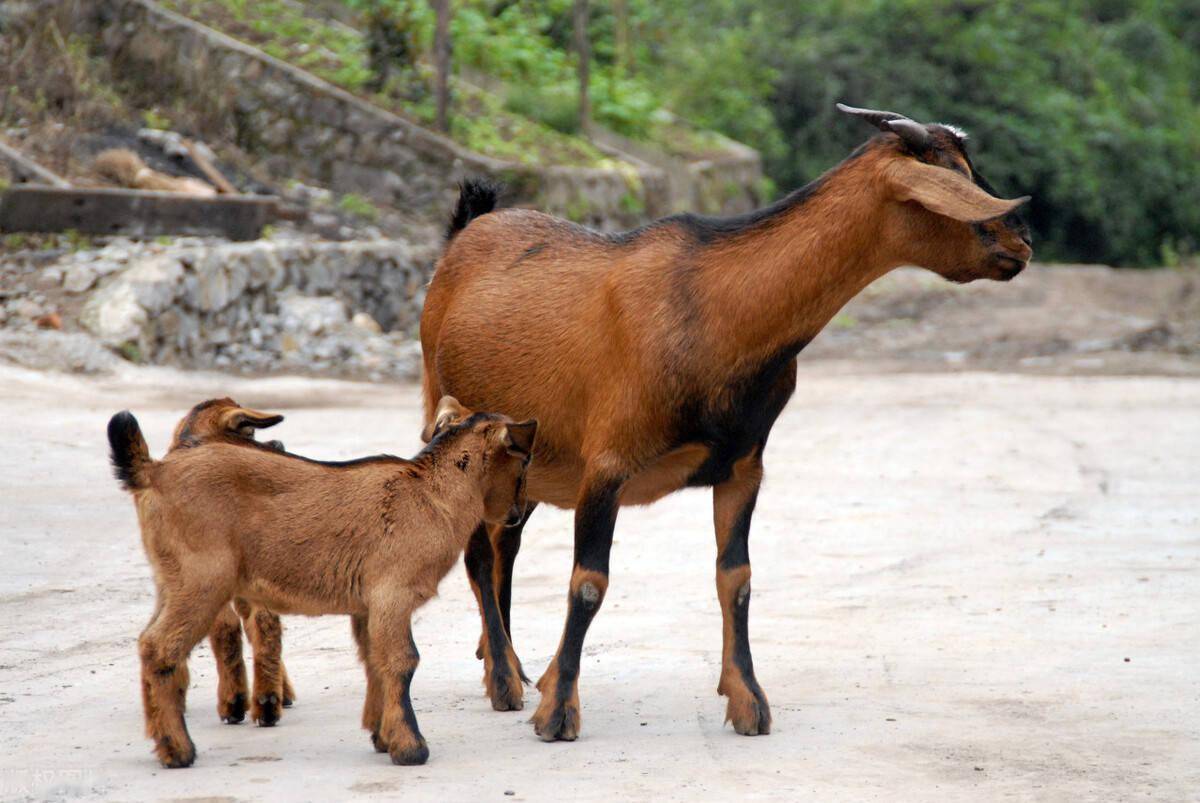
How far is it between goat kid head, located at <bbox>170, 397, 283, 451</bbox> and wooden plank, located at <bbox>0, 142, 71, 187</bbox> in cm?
1219

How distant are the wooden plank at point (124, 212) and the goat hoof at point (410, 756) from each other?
12646 millimetres

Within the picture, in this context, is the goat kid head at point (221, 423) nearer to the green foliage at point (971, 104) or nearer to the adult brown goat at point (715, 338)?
the adult brown goat at point (715, 338)

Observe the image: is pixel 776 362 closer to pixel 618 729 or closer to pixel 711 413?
pixel 711 413

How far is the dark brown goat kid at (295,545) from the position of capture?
512 cm

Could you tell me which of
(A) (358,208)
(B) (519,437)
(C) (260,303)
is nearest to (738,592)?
(B) (519,437)

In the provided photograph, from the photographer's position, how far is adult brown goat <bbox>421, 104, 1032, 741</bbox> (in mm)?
5691

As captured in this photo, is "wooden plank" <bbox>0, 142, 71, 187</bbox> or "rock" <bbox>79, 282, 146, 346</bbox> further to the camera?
"wooden plank" <bbox>0, 142, 71, 187</bbox>

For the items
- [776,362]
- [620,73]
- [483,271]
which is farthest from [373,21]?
[776,362]

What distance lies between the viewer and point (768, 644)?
7355mm

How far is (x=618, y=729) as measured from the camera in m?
5.94

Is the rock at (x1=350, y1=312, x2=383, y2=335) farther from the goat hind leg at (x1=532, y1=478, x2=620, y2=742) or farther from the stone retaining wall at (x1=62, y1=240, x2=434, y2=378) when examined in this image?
the goat hind leg at (x1=532, y1=478, x2=620, y2=742)

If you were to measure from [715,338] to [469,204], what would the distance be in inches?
80.0

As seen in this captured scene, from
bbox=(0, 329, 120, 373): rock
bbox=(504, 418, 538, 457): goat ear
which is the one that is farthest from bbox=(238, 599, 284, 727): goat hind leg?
bbox=(0, 329, 120, 373): rock

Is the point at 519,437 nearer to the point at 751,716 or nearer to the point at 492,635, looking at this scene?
the point at 492,635
